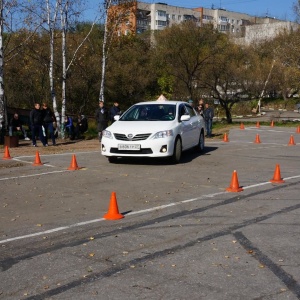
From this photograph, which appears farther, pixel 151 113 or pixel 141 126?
pixel 151 113

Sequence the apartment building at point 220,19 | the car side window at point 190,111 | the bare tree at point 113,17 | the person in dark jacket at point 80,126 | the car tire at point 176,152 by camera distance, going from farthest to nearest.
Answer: the apartment building at point 220,19, the bare tree at point 113,17, the person in dark jacket at point 80,126, the car side window at point 190,111, the car tire at point 176,152

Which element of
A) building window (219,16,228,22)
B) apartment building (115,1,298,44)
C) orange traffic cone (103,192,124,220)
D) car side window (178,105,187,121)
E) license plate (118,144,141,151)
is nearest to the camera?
orange traffic cone (103,192,124,220)

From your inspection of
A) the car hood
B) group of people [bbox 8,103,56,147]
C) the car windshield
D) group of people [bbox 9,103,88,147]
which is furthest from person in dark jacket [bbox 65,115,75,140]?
the car hood

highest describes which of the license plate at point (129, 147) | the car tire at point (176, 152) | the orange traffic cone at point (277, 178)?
the license plate at point (129, 147)

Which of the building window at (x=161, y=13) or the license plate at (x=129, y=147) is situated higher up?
the building window at (x=161, y=13)

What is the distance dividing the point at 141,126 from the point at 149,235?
766 cm

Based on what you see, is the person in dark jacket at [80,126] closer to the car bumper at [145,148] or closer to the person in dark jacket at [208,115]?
the person in dark jacket at [208,115]

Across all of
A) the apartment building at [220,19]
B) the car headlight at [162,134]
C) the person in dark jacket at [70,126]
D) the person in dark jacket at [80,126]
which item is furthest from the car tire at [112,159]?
the apartment building at [220,19]

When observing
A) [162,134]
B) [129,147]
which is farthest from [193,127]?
[129,147]

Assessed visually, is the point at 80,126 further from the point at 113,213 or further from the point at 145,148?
the point at 113,213

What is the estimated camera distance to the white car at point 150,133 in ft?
→ 47.4

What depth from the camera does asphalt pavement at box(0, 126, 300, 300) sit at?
17.6 feet

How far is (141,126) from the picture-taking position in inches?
583

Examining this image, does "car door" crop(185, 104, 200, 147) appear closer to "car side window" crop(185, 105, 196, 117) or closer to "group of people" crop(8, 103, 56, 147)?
"car side window" crop(185, 105, 196, 117)
